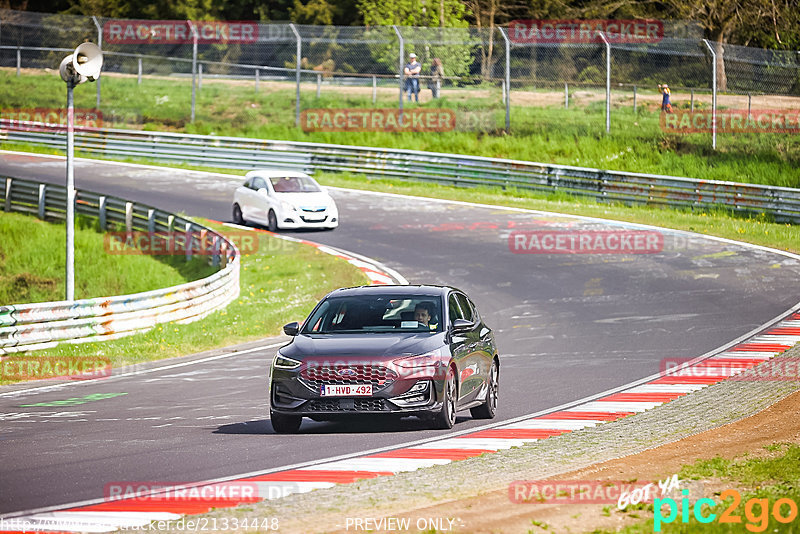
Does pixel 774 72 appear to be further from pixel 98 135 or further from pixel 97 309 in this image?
pixel 98 135

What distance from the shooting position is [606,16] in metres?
58.9

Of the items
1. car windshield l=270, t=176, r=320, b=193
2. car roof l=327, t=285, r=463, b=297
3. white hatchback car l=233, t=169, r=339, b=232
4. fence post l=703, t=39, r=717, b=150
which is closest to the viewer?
car roof l=327, t=285, r=463, b=297

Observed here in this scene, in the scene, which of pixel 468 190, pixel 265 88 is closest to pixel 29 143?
pixel 265 88

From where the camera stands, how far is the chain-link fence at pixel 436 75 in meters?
35.4

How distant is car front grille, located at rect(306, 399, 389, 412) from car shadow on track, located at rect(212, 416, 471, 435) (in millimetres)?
225

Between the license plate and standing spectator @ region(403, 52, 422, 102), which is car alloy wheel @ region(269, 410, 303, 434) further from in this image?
standing spectator @ region(403, 52, 422, 102)

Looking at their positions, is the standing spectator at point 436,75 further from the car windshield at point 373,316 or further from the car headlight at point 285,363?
the car headlight at point 285,363

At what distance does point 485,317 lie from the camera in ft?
69.3

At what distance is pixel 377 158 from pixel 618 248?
44.6 ft

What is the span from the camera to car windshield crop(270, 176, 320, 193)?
31578 mm

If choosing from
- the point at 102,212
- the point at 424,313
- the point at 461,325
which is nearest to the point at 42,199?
the point at 102,212
